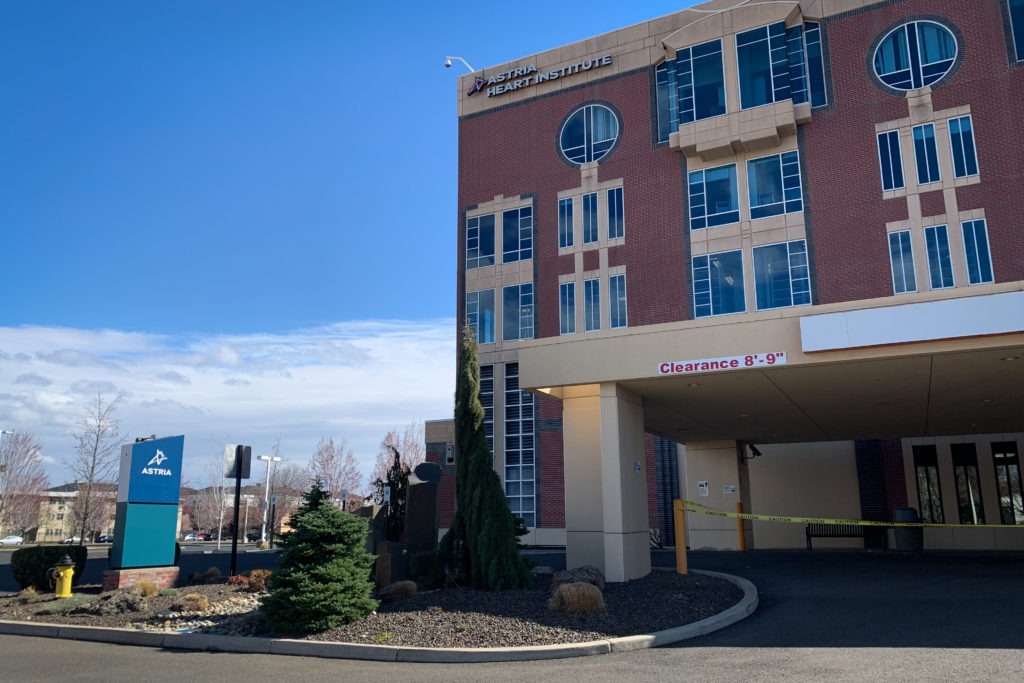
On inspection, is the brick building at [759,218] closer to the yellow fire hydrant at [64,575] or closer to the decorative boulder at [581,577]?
the decorative boulder at [581,577]

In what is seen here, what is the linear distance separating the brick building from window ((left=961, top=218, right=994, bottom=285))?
0.08 meters

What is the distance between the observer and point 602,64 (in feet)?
107

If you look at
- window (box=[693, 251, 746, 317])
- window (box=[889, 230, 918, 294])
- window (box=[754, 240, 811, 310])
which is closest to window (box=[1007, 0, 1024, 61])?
window (box=[889, 230, 918, 294])

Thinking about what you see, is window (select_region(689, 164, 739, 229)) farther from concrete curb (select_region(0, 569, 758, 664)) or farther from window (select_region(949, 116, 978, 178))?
concrete curb (select_region(0, 569, 758, 664))

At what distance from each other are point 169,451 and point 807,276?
21314 millimetres

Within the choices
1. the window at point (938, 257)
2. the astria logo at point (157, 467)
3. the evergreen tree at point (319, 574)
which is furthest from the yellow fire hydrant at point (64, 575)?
the window at point (938, 257)

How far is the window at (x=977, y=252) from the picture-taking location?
25.4 meters

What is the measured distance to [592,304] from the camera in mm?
31391

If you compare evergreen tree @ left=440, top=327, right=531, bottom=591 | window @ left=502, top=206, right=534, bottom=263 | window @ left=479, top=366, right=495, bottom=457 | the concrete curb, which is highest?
window @ left=502, top=206, right=534, bottom=263

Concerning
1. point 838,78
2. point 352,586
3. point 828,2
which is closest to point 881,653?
point 352,586

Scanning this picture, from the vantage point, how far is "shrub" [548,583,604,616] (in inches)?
419

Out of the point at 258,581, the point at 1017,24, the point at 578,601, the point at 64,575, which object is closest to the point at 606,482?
the point at 578,601

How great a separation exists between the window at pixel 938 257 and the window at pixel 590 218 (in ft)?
39.5

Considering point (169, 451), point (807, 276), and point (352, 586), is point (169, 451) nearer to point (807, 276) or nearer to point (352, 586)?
point (352, 586)
